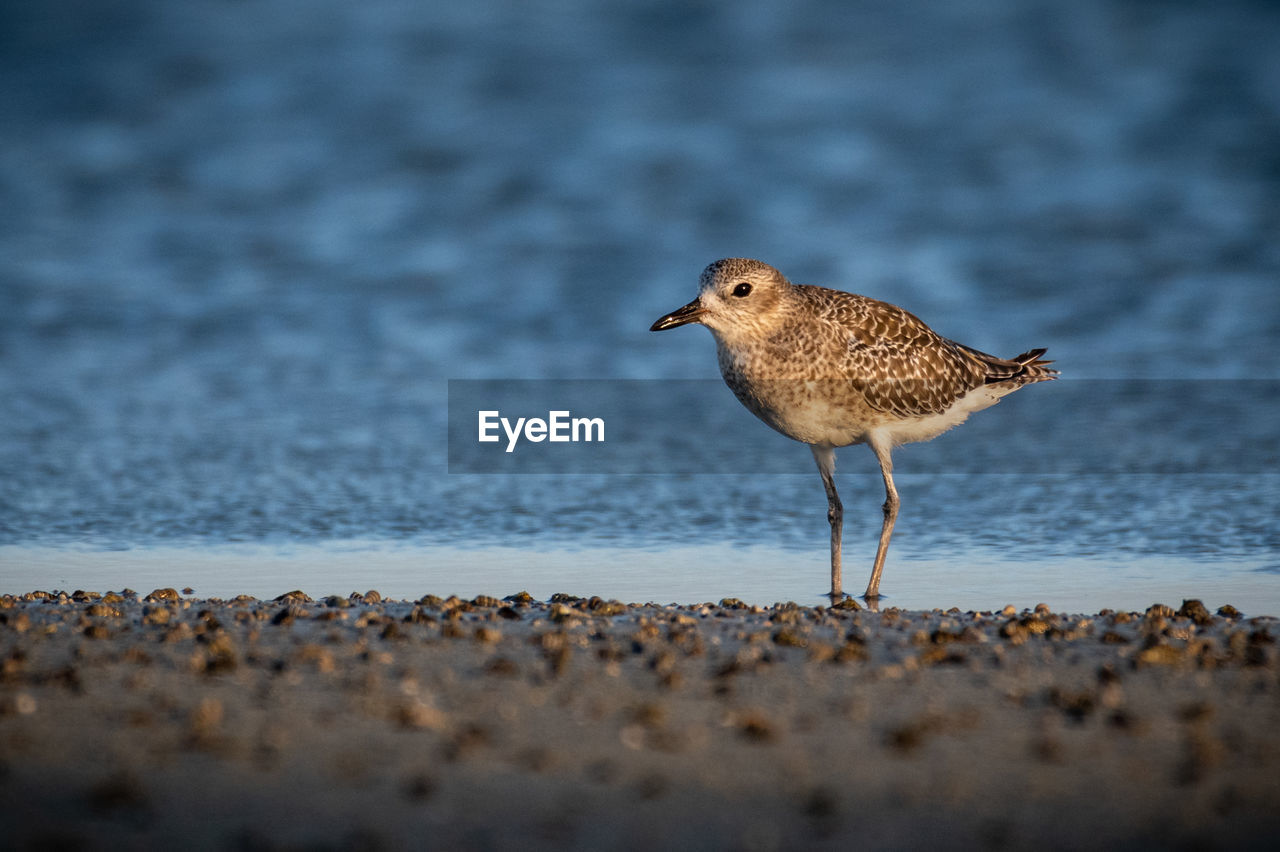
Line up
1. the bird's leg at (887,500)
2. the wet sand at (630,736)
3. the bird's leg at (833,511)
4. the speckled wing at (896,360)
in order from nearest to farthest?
the wet sand at (630,736), the bird's leg at (833,511), the bird's leg at (887,500), the speckled wing at (896,360)

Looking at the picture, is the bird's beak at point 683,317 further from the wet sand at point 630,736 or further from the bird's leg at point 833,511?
the wet sand at point 630,736

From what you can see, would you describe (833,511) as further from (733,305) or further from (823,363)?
(733,305)

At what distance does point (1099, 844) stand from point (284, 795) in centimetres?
224

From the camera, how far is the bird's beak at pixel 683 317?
9.28m

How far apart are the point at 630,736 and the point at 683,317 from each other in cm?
573

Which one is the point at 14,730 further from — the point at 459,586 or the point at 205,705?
the point at 459,586

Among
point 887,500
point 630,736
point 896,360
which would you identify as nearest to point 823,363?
point 896,360

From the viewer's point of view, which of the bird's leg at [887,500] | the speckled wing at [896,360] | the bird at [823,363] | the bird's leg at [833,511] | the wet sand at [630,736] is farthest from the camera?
the speckled wing at [896,360]

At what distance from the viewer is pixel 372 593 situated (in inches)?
294

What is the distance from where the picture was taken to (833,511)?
31.6 feet

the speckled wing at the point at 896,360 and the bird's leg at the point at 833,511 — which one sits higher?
the speckled wing at the point at 896,360

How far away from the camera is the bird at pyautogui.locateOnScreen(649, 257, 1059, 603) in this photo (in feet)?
30.3

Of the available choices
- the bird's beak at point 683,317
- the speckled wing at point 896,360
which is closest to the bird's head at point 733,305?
the bird's beak at point 683,317

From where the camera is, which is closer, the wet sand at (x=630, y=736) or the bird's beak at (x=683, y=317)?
the wet sand at (x=630, y=736)
